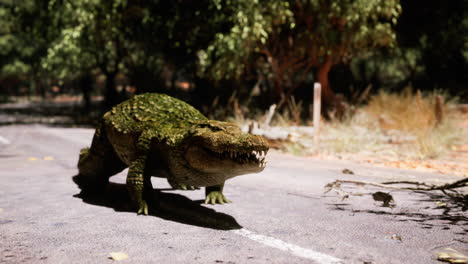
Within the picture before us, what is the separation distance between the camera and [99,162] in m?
5.18

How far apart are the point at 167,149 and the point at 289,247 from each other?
147 centimetres

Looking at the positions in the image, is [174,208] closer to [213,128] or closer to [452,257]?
[213,128]

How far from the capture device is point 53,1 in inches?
614

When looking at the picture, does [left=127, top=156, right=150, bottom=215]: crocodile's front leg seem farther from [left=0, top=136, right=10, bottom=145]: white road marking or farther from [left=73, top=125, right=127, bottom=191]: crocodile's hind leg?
[left=0, top=136, right=10, bottom=145]: white road marking

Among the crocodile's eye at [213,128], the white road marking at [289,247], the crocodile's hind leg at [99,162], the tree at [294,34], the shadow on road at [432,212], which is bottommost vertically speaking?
the white road marking at [289,247]

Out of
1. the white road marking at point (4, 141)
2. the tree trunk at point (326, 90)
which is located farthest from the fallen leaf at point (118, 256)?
the tree trunk at point (326, 90)

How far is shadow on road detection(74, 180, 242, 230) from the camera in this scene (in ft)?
13.4

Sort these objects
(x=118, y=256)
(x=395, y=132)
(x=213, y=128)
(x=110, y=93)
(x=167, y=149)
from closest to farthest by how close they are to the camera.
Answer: (x=118, y=256)
(x=213, y=128)
(x=167, y=149)
(x=395, y=132)
(x=110, y=93)

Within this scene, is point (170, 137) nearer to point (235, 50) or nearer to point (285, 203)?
point (285, 203)

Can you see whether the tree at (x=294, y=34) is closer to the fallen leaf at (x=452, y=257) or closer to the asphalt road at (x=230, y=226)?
the asphalt road at (x=230, y=226)

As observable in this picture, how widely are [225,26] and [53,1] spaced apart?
19.9ft

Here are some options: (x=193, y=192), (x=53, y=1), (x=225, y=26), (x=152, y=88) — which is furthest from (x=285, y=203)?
(x=152, y=88)

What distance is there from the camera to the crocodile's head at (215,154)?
3.57 metres

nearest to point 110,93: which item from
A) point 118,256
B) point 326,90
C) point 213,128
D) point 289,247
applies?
point 326,90
